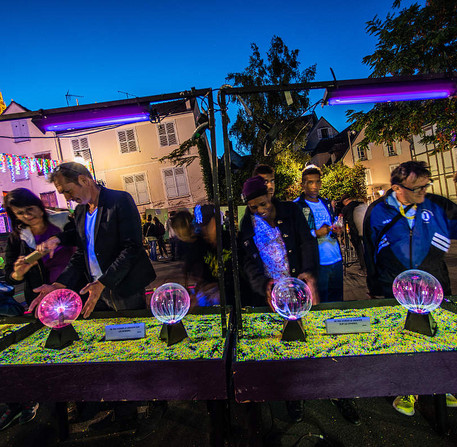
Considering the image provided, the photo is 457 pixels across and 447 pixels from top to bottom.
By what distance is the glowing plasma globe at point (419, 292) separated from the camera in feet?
4.82

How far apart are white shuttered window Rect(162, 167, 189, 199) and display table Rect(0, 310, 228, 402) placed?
15.6m

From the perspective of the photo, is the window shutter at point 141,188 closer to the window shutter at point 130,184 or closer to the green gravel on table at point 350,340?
the window shutter at point 130,184

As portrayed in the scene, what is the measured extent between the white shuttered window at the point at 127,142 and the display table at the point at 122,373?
55.3ft

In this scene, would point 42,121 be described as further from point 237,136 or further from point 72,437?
point 237,136

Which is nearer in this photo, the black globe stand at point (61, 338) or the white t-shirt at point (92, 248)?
the black globe stand at point (61, 338)

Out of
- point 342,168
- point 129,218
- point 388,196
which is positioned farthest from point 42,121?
point 342,168

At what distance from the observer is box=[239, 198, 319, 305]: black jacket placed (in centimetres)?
234

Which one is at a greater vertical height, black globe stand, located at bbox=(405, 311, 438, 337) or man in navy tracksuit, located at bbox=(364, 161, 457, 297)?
man in navy tracksuit, located at bbox=(364, 161, 457, 297)

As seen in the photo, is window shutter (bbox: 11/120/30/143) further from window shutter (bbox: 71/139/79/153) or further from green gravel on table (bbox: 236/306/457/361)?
green gravel on table (bbox: 236/306/457/361)

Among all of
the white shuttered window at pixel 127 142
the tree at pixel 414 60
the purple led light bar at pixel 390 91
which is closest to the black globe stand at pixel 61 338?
the purple led light bar at pixel 390 91

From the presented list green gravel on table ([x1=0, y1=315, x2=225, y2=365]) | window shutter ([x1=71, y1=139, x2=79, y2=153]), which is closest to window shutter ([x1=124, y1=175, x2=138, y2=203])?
window shutter ([x1=71, y1=139, x2=79, y2=153])

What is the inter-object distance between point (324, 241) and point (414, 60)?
471 centimetres

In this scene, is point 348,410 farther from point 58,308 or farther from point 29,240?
point 29,240

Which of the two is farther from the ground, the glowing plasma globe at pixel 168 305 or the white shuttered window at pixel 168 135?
the white shuttered window at pixel 168 135
